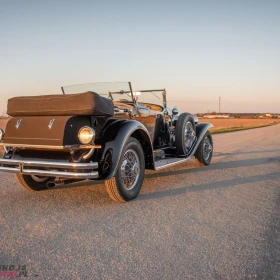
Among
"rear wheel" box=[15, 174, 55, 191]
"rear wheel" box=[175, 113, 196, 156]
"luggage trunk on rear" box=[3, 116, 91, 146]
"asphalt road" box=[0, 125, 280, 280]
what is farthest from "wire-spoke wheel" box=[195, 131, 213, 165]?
"luggage trunk on rear" box=[3, 116, 91, 146]

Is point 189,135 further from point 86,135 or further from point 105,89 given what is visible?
point 86,135

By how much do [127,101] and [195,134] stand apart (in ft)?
6.99

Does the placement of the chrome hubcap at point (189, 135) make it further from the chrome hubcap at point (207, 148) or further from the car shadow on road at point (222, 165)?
the chrome hubcap at point (207, 148)

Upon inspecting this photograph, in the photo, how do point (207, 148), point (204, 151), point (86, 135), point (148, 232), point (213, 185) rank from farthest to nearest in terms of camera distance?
point (207, 148)
point (204, 151)
point (213, 185)
point (86, 135)
point (148, 232)

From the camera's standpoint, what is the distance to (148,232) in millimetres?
3271

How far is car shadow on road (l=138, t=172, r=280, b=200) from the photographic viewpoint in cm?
478

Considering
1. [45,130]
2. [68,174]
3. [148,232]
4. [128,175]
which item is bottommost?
[148,232]

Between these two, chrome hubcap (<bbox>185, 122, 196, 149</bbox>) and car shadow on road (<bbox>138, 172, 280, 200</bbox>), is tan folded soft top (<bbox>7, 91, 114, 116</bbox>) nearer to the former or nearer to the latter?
car shadow on road (<bbox>138, 172, 280, 200</bbox>)

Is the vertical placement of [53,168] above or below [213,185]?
above

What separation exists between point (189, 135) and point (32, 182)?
3.54 m

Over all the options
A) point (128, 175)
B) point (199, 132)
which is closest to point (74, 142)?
point (128, 175)

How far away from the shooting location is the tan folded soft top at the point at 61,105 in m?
3.97

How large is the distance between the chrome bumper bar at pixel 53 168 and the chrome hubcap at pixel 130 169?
65 centimetres

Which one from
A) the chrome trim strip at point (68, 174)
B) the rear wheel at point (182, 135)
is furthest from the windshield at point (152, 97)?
the chrome trim strip at point (68, 174)
